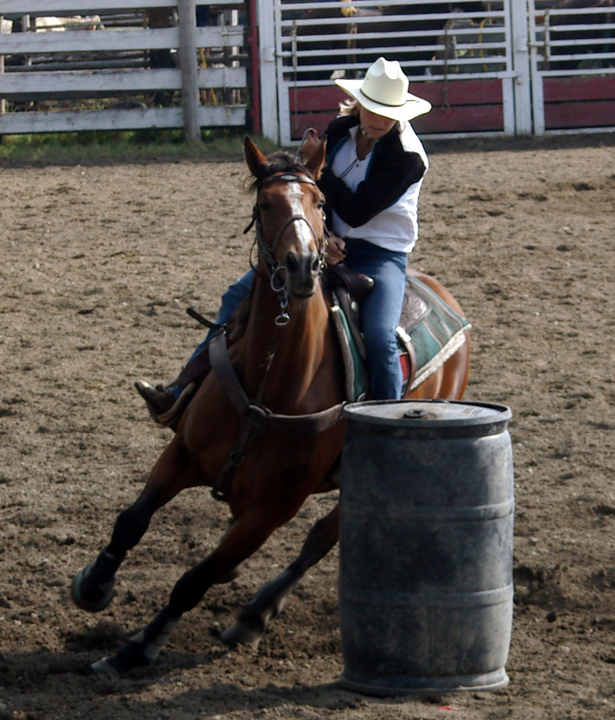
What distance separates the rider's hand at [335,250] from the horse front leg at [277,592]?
123 cm

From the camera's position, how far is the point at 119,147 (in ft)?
42.1

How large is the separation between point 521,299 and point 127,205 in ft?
13.6

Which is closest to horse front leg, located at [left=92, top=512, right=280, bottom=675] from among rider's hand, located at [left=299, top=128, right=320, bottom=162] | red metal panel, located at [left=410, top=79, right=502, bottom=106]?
rider's hand, located at [left=299, top=128, right=320, bottom=162]

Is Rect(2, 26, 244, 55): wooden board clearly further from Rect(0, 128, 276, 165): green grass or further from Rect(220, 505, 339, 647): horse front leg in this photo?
Rect(220, 505, 339, 647): horse front leg

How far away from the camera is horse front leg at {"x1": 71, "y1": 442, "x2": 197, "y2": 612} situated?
173 inches

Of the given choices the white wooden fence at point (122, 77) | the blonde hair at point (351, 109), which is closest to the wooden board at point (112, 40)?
the white wooden fence at point (122, 77)

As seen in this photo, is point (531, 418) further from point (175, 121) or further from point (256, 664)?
point (175, 121)

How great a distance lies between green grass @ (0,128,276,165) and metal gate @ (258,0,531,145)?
0.64m

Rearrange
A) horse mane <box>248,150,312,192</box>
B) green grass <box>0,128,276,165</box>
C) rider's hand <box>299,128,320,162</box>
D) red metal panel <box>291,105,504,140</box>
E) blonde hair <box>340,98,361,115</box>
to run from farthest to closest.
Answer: red metal panel <box>291,105,504,140</box> → green grass <box>0,128,276,165</box> → blonde hair <box>340,98,361,115</box> → rider's hand <box>299,128,320,162</box> → horse mane <box>248,150,312,192</box>

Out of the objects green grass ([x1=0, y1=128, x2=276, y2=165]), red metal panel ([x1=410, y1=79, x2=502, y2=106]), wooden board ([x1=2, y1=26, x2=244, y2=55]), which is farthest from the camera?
red metal panel ([x1=410, y1=79, x2=502, y2=106])

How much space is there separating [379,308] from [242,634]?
151 centimetres

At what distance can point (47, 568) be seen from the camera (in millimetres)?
5047

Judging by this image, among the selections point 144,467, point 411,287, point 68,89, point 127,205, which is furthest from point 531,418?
point 68,89

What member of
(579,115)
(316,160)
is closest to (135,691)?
(316,160)
